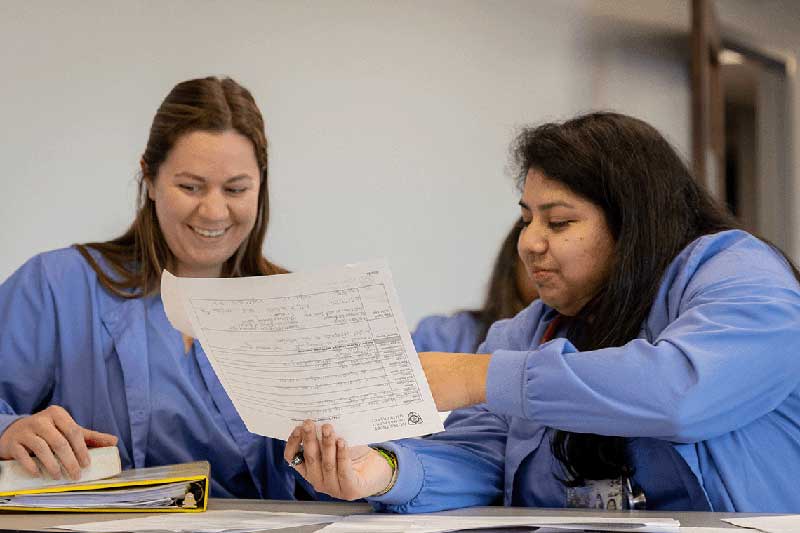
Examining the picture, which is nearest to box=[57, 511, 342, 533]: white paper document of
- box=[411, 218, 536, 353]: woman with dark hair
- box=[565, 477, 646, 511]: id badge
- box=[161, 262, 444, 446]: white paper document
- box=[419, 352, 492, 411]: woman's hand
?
box=[161, 262, 444, 446]: white paper document

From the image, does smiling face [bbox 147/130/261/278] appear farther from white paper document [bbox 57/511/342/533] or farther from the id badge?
the id badge

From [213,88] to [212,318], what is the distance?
88cm

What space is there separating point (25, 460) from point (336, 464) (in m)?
0.51

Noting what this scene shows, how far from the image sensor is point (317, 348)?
1235 mm

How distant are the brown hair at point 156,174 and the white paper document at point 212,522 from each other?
2.22 feet

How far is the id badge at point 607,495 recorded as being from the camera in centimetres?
143

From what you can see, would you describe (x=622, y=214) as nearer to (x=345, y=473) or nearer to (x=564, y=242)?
(x=564, y=242)

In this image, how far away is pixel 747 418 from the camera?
1.33m

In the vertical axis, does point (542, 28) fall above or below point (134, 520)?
above

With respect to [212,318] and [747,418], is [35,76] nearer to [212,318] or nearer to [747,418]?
[212,318]

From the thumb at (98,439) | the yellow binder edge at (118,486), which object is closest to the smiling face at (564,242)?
the yellow binder edge at (118,486)

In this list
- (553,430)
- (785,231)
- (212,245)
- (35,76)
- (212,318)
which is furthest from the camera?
(785,231)

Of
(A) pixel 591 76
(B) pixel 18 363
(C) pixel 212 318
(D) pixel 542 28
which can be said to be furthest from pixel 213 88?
(A) pixel 591 76

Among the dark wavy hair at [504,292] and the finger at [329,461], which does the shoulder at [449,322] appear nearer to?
the dark wavy hair at [504,292]
